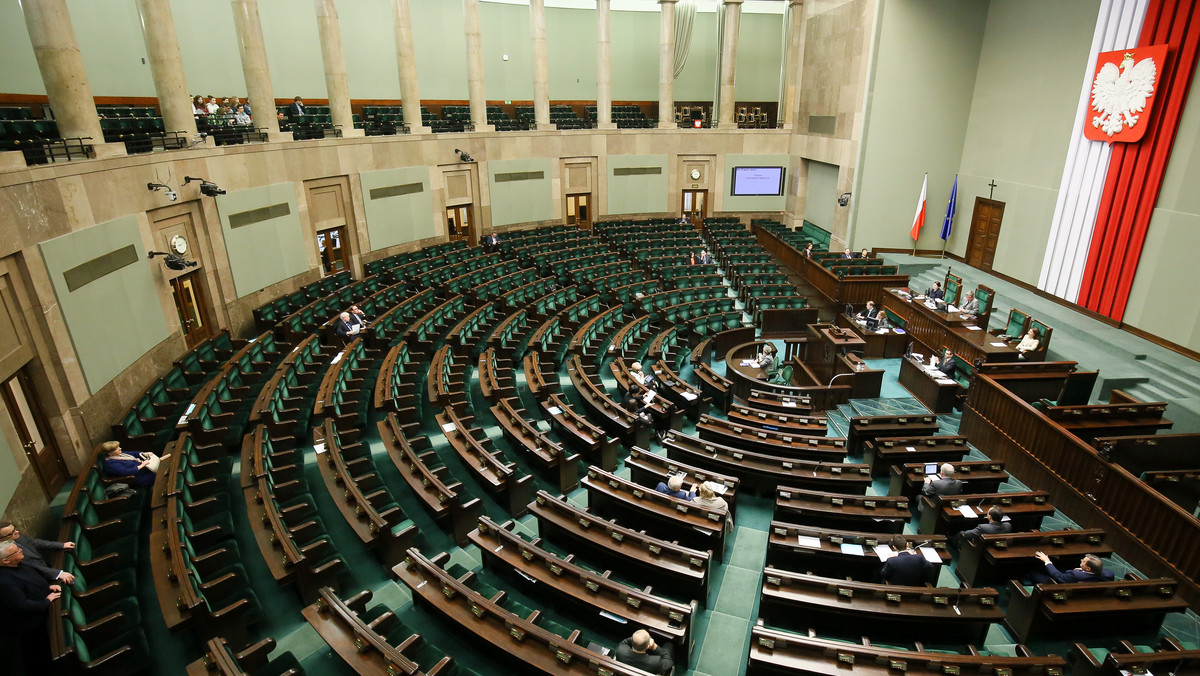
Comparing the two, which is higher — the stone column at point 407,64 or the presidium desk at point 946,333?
the stone column at point 407,64

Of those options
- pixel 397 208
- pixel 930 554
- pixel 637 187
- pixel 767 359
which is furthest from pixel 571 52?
pixel 930 554

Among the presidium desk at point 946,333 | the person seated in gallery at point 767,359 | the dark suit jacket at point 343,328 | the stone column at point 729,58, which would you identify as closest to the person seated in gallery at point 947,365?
the presidium desk at point 946,333

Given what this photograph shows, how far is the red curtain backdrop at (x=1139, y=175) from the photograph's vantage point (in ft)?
32.7

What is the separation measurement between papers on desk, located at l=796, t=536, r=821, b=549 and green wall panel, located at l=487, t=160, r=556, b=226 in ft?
49.5

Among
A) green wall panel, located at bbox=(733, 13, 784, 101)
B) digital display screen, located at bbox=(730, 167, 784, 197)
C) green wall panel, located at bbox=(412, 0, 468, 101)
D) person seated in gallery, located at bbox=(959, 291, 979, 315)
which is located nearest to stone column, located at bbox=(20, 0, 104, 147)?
green wall panel, located at bbox=(412, 0, 468, 101)

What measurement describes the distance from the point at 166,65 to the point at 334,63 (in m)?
4.55

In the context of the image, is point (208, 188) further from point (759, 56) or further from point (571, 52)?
point (759, 56)

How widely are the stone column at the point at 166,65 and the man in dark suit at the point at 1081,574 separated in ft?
43.8

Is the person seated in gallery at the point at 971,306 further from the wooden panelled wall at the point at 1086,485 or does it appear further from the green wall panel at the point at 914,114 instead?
the green wall panel at the point at 914,114

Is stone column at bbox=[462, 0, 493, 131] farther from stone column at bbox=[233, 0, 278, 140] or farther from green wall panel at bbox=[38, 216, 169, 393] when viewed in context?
green wall panel at bbox=[38, 216, 169, 393]

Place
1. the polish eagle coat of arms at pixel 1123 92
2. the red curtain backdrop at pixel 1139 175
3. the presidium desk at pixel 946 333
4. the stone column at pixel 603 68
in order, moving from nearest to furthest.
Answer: the red curtain backdrop at pixel 1139 175 → the presidium desk at pixel 946 333 → the polish eagle coat of arms at pixel 1123 92 → the stone column at pixel 603 68

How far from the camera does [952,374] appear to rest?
32.4 ft

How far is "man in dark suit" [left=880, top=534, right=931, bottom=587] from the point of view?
504cm

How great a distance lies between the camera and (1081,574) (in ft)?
17.0
